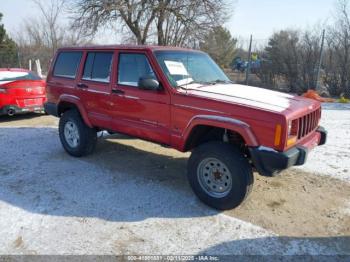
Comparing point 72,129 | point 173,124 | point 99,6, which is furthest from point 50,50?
point 173,124

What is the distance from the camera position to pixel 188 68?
14.3 ft

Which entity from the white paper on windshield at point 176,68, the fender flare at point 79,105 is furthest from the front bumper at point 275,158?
the fender flare at point 79,105

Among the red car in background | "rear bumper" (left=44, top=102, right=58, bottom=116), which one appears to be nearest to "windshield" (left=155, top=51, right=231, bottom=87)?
"rear bumper" (left=44, top=102, right=58, bottom=116)

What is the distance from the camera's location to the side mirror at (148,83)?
3.92 metres

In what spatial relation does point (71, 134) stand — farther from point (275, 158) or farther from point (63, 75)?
point (275, 158)

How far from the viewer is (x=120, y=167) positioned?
513 centimetres

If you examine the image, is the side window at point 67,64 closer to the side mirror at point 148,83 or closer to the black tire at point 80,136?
the black tire at point 80,136

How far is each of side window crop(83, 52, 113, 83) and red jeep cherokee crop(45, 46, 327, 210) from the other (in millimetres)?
16

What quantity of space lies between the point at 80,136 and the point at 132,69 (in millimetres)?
1647

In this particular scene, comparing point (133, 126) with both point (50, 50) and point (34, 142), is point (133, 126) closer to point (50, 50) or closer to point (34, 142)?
point (34, 142)

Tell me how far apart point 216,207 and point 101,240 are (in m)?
1.39

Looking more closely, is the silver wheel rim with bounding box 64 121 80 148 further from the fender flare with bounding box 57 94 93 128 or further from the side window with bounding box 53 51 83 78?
the side window with bounding box 53 51 83 78

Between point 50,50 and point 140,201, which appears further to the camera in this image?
point 50,50

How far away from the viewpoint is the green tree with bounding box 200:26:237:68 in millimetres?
15951
